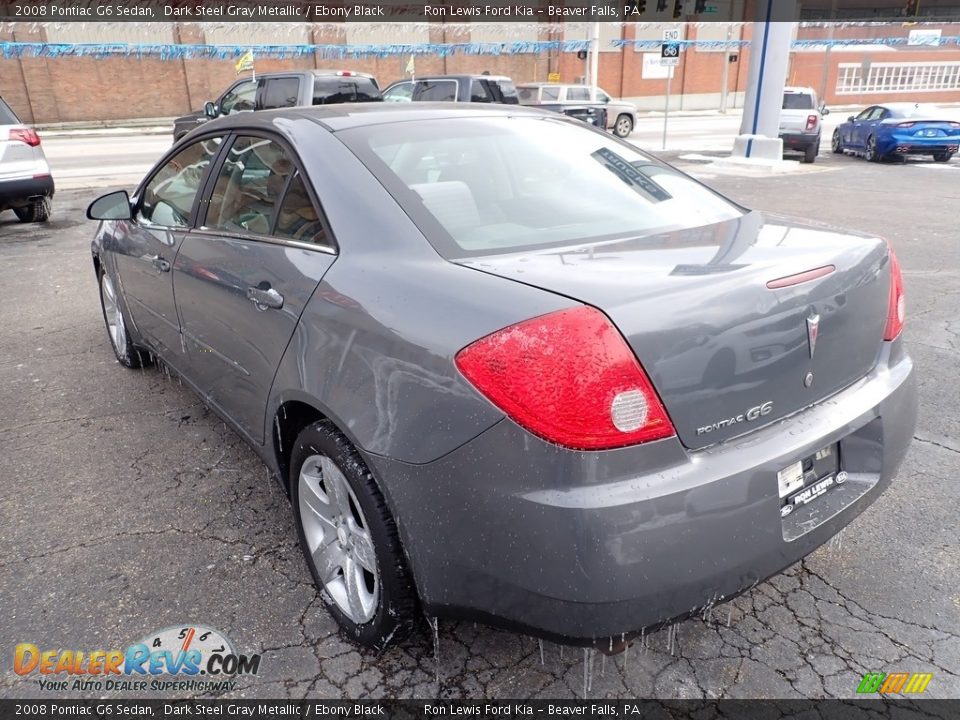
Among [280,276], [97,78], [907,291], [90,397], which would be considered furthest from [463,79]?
[97,78]

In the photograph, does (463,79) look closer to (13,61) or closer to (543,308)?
(543,308)

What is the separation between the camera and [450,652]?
227 centimetres

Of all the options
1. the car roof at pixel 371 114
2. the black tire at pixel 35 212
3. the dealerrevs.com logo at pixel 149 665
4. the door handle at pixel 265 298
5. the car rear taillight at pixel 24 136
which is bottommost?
the black tire at pixel 35 212

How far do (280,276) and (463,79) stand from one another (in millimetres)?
15283

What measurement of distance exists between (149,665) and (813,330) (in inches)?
86.7

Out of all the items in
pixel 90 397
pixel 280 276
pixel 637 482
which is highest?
pixel 280 276

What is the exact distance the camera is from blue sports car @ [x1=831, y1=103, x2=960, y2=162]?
1633cm

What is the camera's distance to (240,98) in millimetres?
14195

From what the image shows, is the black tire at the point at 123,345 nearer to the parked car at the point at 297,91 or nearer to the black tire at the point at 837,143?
the parked car at the point at 297,91

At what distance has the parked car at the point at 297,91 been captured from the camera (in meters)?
12.7

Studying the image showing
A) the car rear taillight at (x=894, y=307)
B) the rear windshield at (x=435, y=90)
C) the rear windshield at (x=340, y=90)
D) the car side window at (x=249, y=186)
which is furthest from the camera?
the rear windshield at (x=435, y=90)

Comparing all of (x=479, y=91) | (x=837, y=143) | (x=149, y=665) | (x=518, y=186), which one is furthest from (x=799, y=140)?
(x=149, y=665)

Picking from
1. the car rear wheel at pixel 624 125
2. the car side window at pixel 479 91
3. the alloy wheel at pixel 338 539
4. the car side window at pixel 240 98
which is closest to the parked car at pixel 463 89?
the car side window at pixel 479 91

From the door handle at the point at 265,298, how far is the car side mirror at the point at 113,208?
5.62ft
